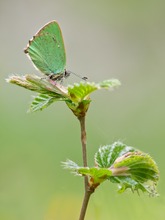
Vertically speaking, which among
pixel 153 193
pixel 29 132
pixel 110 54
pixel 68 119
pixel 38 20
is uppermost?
pixel 38 20

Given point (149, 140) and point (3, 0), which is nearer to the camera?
point (149, 140)

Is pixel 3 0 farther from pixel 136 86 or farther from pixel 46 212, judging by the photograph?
pixel 46 212

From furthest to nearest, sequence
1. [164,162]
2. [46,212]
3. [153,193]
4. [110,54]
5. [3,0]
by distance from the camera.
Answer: [3,0] < [110,54] < [164,162] < [46,212] < [153,193]

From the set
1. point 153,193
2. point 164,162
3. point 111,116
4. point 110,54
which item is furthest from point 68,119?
point 153,193

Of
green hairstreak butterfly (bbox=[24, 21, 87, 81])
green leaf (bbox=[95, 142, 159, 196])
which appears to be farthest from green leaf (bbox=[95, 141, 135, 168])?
green hairstreak butterfly (bbox=[24, 21, 87, 81])

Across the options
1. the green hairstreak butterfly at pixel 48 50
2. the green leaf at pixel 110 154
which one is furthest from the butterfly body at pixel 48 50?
the green leaf at pixel 110 154

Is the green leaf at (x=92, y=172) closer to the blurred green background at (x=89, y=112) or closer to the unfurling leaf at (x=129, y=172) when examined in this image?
the unfurling leaf at (x=129, y=172)

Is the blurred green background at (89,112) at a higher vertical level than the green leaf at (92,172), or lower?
higher
